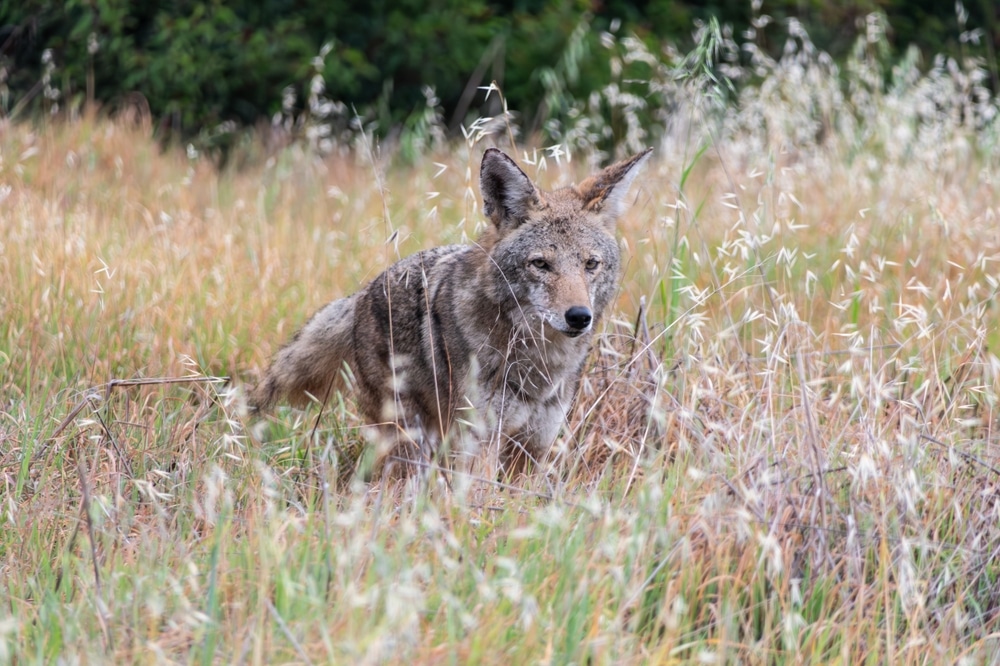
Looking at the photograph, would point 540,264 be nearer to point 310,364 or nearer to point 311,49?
point 310,364

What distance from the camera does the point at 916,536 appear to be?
3443 millimetres

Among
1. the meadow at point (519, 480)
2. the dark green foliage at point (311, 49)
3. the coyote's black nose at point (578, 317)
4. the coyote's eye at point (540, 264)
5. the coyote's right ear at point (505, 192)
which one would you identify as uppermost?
the dark green foliage at point (311, 49)

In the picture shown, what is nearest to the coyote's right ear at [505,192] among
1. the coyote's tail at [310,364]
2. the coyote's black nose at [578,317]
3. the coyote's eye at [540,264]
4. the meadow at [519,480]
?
the meadow at [519,480]

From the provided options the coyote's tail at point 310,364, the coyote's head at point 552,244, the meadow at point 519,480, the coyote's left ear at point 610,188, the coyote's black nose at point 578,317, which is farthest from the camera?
the coyote's tail at point 310,364

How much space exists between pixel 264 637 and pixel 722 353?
2.60 m

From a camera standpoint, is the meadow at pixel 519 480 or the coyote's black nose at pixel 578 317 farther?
the coyote's black nose at pixel 578 317

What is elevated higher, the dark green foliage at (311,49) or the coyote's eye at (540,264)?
the dark green foliage at (311,49)

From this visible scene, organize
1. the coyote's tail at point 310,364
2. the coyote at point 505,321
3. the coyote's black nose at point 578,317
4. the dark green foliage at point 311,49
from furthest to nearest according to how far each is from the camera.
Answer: the dark green foliage at point 311,49, the coyote's tail at point 310,364, the coyote at point 505,321, the coyote's black nose at point 578,317

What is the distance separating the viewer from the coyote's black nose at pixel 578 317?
4.11 meters

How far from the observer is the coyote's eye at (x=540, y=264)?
172 inches

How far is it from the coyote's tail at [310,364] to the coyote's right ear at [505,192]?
922 mm

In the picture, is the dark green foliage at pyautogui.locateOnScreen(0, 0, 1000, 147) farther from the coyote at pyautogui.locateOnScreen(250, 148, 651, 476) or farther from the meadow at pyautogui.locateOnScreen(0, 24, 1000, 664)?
the coyote at pyautogui.locateOnScreen(250, 148, 651, 476)

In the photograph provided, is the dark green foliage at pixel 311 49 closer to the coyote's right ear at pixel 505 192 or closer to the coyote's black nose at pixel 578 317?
the coyote's right ear at pixel 505 192

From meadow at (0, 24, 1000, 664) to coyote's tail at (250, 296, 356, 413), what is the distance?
0.47 feet
